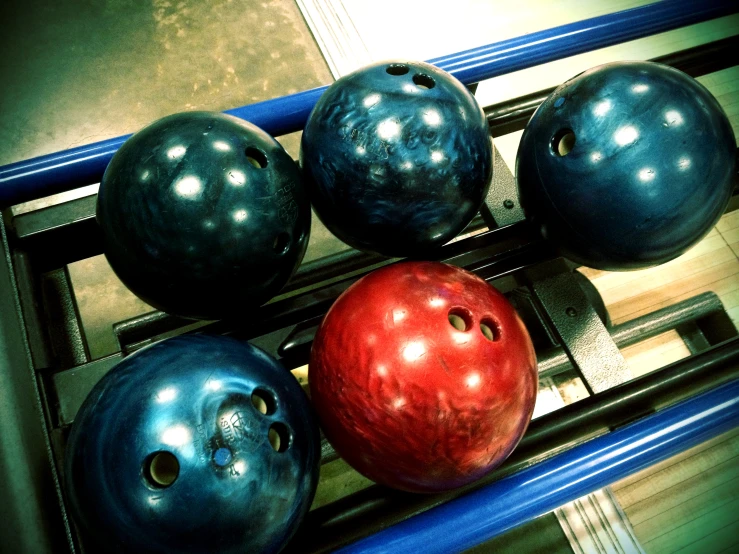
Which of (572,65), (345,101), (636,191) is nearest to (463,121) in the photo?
(345,101)

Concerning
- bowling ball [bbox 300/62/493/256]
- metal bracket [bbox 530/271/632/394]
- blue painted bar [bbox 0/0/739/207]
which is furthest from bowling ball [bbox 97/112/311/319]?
metal bracket [bbox 530/271/632/394]

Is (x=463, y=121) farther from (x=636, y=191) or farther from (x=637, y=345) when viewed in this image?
(x=637, y=345)

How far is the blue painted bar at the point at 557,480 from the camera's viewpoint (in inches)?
35.6

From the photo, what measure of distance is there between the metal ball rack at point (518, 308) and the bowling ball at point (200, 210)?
0.23 m

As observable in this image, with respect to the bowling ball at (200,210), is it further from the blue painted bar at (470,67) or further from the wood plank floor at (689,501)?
the wood plank floor at (689,501)

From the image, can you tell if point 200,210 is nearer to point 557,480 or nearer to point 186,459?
point 186,459

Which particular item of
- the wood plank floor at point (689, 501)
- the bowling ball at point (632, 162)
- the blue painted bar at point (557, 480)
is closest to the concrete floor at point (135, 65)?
the bowling ball at point (632, 162)

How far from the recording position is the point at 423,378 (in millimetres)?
792

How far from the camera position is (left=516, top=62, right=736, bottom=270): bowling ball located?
975 millimetres

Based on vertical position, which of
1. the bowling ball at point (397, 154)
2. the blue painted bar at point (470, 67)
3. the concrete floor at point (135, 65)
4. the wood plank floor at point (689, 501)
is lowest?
the wood plank floor at point (689, 501)

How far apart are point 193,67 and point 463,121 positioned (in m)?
1.79

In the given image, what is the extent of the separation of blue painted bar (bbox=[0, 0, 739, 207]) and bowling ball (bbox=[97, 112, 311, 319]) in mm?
327

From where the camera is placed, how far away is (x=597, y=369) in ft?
4.06

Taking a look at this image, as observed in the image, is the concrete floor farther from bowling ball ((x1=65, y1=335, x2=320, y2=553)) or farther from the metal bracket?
bowling ball ((x1=65, y1=335, x2=320, y2=553))
